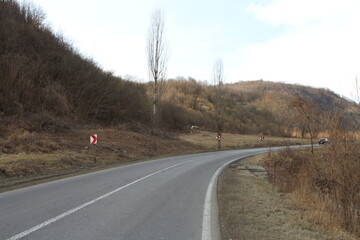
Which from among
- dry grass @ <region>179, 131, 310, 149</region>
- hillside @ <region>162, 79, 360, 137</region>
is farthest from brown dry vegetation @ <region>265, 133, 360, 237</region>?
dry grass @ <region>179, 131, 310, 149</region>

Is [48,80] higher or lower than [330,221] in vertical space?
higher

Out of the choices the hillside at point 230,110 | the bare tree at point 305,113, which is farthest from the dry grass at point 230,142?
the bare tree at point 305,113

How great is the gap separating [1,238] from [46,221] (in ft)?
3.37

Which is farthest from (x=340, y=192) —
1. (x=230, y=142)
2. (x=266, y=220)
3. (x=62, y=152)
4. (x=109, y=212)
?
(x=230, y=142)

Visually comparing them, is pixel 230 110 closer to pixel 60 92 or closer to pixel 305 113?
pixel 60 92

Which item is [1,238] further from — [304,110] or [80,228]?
[304,110]

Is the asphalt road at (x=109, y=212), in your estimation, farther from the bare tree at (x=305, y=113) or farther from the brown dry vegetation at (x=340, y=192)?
the bare tree at (x=305, y=113)

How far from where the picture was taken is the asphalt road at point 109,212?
5223 millimetres

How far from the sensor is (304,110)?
1236 cm

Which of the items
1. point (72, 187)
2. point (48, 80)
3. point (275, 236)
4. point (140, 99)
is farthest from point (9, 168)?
point (140, 99)

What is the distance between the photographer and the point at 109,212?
664 centimetres

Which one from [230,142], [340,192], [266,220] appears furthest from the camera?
[230,142]

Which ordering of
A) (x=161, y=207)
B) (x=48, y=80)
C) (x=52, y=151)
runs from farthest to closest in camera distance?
(x=48, y=80), (x=52, y=151), (x=161, y=207)

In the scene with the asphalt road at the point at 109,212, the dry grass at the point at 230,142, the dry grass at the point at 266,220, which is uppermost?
the dry grass at the point at 230,142
